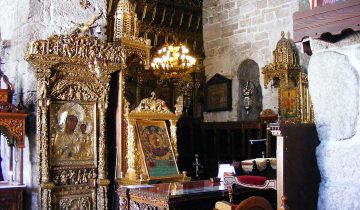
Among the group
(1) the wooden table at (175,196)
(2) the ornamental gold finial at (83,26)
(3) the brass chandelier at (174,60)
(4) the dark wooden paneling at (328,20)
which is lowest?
(1) the wooden table at (175,196)

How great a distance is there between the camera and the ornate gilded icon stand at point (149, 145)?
5.07m

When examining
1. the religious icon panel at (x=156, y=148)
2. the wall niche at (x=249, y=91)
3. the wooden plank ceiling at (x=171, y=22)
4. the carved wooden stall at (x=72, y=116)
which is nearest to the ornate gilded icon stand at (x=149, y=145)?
the religious icon panel at (x=156, y=148)

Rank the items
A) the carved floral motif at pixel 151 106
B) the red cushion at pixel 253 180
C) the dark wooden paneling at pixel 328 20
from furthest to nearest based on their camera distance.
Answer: the carved floral motif at pixel 151 106
the red cushion at pixel 253 180
the dark wooden paneling at pixel 328 20

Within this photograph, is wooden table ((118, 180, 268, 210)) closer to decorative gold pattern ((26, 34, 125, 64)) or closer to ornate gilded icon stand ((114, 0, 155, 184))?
ornate gilded icon stand ((114, 0, 155, 184))

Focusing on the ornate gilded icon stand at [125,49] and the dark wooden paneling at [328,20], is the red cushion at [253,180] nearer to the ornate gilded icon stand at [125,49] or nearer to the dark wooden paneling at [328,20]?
the dark wooden paneling at [328,20]

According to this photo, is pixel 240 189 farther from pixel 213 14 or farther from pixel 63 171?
pixel 213 14

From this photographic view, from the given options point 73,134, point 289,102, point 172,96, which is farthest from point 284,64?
point 73,134

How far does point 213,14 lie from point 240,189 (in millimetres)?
6966

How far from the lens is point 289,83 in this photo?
848 centimetres

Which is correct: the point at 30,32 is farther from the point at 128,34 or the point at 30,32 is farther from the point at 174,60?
the point at 174,60

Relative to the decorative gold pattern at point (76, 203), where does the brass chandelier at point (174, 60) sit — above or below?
above

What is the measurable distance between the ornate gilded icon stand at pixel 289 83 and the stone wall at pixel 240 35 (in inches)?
20.5

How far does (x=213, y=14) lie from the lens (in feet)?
35.2

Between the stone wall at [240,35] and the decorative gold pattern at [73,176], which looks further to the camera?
the stone wall at [240,35]
